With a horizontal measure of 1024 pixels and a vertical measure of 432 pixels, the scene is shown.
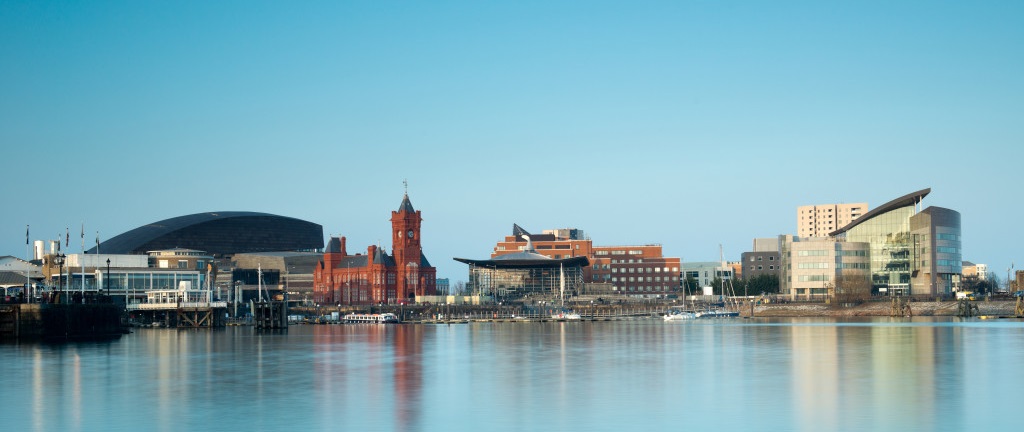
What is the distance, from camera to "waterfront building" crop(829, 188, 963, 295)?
147375 millimetres

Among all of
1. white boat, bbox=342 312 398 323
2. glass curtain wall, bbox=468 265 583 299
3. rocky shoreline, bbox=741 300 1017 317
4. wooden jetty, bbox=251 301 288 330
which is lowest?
white boat, bbox=342 312 398 323

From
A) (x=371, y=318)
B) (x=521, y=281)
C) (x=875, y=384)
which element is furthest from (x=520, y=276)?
(x=875, y=384)

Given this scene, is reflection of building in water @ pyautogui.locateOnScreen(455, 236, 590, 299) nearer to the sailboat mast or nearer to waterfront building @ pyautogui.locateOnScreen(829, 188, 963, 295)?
the sailboat mast

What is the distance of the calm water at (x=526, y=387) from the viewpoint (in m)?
31.5

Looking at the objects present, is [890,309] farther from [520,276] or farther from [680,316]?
[520,276]

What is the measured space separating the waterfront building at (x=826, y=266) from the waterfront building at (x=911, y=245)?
7.12 feet

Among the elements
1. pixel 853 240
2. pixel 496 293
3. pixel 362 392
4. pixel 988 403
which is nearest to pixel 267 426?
pixel 362 392

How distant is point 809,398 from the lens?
3622 cm

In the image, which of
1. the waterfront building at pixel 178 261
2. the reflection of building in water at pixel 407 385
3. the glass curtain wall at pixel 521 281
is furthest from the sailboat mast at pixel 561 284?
the reflection of building in water at pixel 407 385

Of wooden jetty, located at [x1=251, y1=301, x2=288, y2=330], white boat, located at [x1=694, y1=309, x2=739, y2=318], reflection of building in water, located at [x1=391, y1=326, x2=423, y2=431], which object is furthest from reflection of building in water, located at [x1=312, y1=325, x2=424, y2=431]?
white boat, located at [x1=694, y1=309, x2=739, y2=318]

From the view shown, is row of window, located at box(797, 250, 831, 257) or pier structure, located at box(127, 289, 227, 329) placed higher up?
row of window, located at box(797, 250, 831, 257)

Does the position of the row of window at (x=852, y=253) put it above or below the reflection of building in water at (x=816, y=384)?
above

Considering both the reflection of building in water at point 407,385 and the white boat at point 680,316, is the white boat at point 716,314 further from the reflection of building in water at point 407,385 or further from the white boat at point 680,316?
the reflection of building in water at point 407,385

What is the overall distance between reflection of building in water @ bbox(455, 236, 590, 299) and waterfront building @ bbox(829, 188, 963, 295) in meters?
48.8
